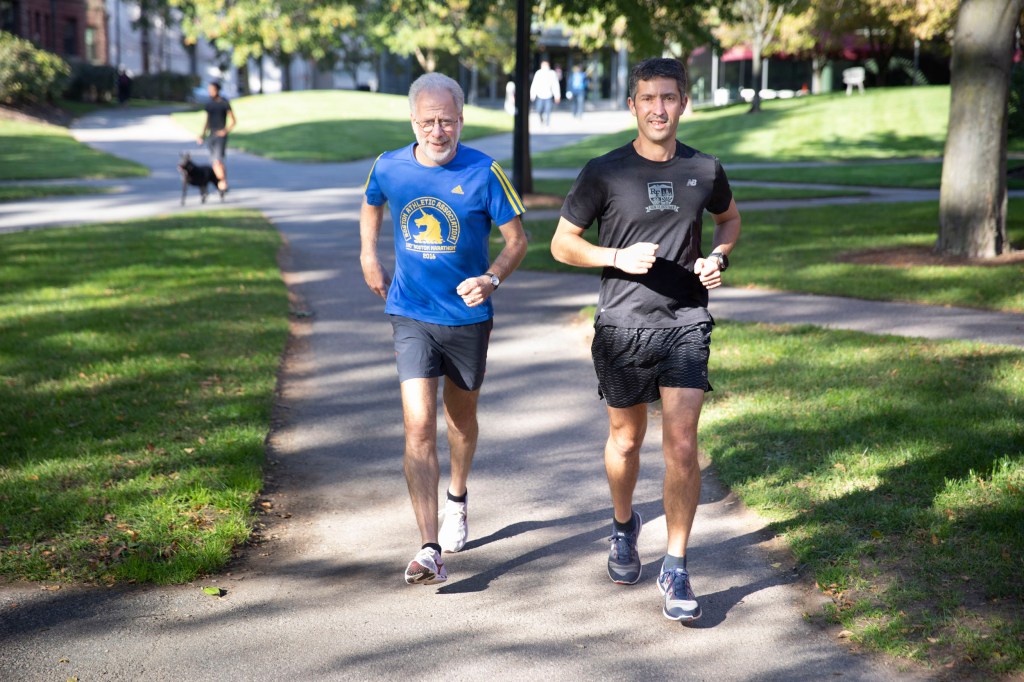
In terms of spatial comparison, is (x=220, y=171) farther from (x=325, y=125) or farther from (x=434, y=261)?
(x=325, y=125)

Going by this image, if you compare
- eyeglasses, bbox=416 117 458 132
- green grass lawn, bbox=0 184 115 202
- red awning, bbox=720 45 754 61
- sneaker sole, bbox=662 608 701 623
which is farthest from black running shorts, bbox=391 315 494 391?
red awning, bbox=720 45 754 61

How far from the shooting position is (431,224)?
4434 millimetres

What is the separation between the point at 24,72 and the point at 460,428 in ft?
129

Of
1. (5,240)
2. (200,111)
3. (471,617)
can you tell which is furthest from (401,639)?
(200,111)

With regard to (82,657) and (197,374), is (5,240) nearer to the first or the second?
(197,374)

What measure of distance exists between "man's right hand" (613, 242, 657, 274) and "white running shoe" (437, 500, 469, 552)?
155 cm

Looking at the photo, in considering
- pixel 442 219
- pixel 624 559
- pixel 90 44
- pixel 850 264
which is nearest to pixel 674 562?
pixel 624 559

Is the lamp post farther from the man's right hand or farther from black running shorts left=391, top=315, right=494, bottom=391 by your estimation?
the man's right hand

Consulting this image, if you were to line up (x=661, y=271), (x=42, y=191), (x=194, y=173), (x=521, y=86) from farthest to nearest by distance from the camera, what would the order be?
(x=42, y=191)
(x=194, y=173)
(x=521, y=86)
(x=661, y=271)

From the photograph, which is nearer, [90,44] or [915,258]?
[915,258]

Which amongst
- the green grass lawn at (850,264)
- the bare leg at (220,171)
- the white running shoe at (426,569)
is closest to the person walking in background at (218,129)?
the bare leg at (220,171)

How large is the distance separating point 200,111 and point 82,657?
157ft

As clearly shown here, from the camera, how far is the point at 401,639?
156 inches

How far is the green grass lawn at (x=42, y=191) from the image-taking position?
1878cm
